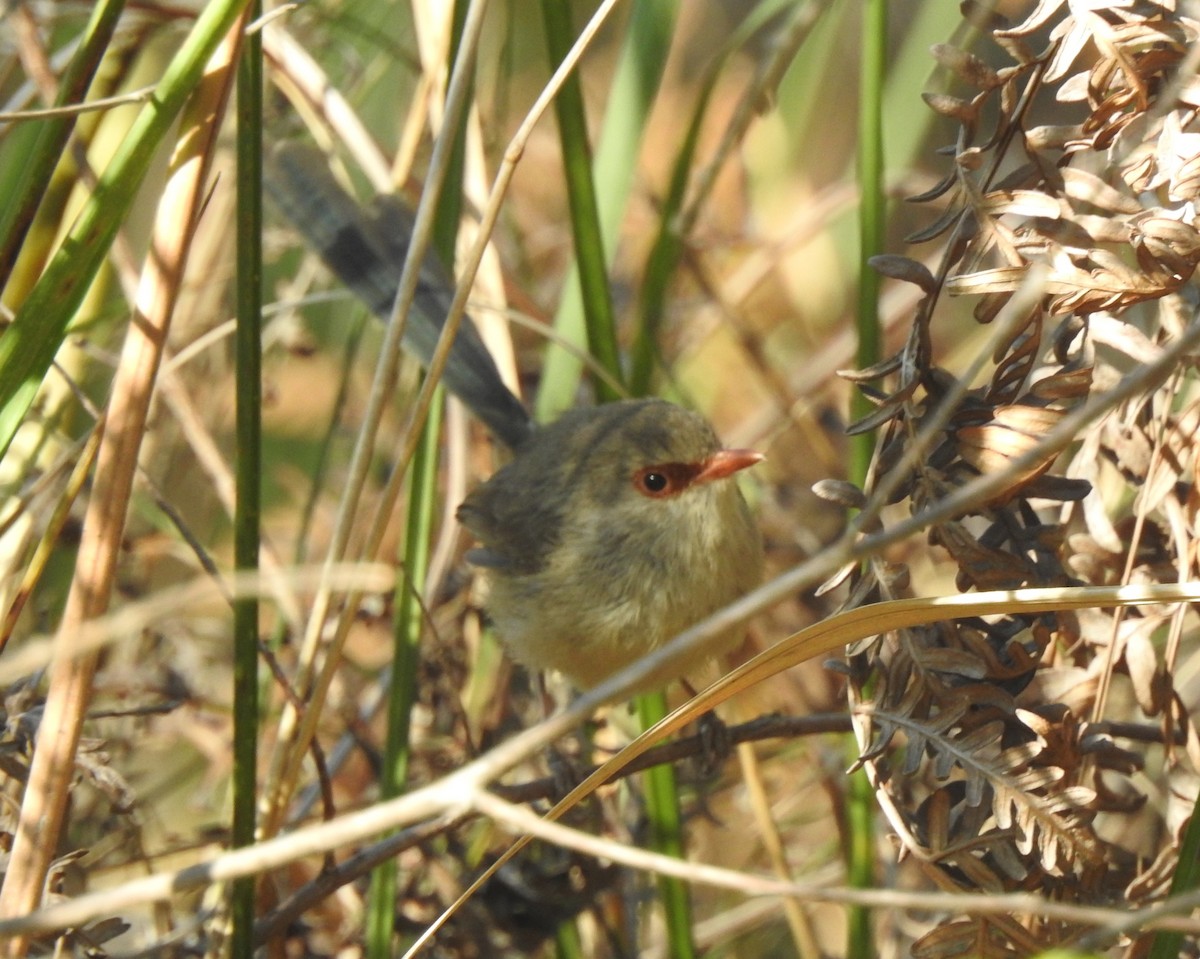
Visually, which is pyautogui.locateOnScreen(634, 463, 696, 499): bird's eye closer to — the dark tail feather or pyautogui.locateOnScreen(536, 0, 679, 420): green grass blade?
pyautogui.locateOnScreen(536, 0, 679, 420): green grass blade

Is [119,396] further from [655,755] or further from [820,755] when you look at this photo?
[820,755]

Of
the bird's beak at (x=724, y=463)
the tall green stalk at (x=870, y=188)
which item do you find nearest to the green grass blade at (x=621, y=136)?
the bird's beak at (x=724, y=463)

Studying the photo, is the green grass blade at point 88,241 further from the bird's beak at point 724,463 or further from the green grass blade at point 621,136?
the bird's beak at point 724,463

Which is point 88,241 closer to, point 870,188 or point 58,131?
point 58,131

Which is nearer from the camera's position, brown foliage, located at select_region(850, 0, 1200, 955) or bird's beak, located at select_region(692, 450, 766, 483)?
brown foliage, located at select_region(850, 0, 1200, 955)

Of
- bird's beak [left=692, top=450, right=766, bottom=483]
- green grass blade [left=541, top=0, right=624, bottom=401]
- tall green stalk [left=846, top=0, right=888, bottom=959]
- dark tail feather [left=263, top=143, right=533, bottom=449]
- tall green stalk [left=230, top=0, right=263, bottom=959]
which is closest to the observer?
tall green stalk [left=230, top=0, right=263, bottom=959]

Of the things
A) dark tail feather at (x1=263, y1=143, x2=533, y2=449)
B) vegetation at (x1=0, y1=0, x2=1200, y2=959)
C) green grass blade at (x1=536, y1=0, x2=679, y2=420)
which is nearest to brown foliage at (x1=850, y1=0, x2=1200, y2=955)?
vegetation at (x1=0, y1=0, x2=1200, y2=959)

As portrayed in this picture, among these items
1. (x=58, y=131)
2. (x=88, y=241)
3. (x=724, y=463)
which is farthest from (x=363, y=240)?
(x=88, y=241)
